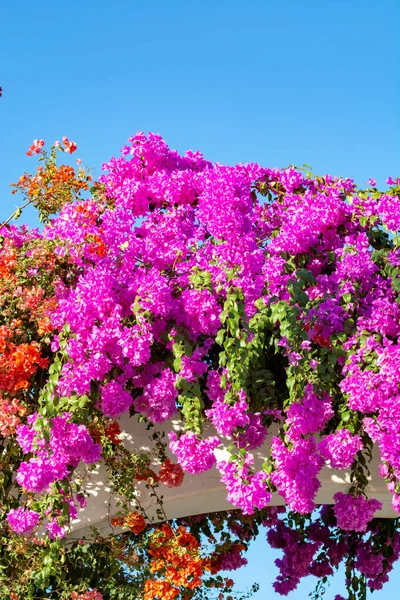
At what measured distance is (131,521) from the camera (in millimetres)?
5734

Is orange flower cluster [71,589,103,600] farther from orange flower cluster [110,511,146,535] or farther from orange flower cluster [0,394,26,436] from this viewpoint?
orange flower cluster [0,394,26,436]

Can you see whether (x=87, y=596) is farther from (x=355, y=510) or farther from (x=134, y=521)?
(x=355, y=510)

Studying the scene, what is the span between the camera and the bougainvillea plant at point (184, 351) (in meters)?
5.11

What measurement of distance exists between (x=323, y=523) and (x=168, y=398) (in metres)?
3.05

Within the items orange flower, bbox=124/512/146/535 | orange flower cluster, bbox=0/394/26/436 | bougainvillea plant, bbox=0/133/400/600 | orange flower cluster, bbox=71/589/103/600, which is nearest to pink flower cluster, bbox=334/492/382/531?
bougainvillea plant, bbox=0/133/400/600

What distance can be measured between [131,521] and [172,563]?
36 centimetres

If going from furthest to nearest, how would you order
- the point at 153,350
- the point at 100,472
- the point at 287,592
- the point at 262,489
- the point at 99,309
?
the point at 287,592, the point at 100,472, the point at 153,350, the point at 99,309, the point at 262,489

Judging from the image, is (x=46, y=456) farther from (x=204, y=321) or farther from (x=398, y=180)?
(x=398, y=180)

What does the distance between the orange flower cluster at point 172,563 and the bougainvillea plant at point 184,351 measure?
0.01 m

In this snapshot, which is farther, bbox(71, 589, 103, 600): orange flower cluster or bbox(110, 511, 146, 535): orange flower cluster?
bbox(110, 511, 146, 535): orange flower cluster

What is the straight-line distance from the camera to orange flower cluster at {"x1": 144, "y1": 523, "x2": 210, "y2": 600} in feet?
18.5

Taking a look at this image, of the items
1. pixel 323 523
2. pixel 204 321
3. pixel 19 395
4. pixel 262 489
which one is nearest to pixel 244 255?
pixel 204 321

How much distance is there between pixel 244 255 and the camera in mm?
5203

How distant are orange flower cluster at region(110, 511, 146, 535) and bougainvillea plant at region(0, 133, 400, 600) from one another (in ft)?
0.04
